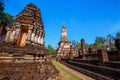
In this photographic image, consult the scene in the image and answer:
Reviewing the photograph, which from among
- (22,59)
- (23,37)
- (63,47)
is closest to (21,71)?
(22,59)

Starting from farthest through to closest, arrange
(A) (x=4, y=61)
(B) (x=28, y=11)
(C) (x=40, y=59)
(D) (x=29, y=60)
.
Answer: (B) (x=28, y=11) → (C) (x=40, y=59) → (D) (x=29, y=60) → (A) (x=4, y=61)

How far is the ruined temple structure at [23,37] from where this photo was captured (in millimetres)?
5535

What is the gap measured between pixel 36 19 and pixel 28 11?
943mm

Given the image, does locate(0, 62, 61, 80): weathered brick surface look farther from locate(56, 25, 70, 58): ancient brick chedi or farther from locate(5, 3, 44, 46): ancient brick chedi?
locate(56, 25, 70, 58): ancient brick chedi

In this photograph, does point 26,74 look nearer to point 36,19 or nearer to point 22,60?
point 22,60

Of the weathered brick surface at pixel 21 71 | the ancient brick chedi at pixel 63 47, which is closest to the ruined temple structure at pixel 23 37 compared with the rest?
the weathered brick surface at pixel 21 71

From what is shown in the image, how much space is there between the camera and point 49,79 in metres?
5.48

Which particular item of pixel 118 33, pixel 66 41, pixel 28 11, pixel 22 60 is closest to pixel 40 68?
pixel 22 60

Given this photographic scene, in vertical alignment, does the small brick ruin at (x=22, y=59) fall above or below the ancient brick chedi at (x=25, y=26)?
below

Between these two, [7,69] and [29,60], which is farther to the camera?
[29,60]

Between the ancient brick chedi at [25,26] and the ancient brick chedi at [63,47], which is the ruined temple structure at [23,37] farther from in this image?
the ancient brick chedi at [63,47]

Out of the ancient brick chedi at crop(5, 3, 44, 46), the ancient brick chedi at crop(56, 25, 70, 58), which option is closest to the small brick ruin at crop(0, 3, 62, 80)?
the ancient brick chedi at crop(5, 3, 44, 46)

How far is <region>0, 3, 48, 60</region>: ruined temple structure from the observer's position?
554cm

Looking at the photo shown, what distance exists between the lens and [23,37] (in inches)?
354
